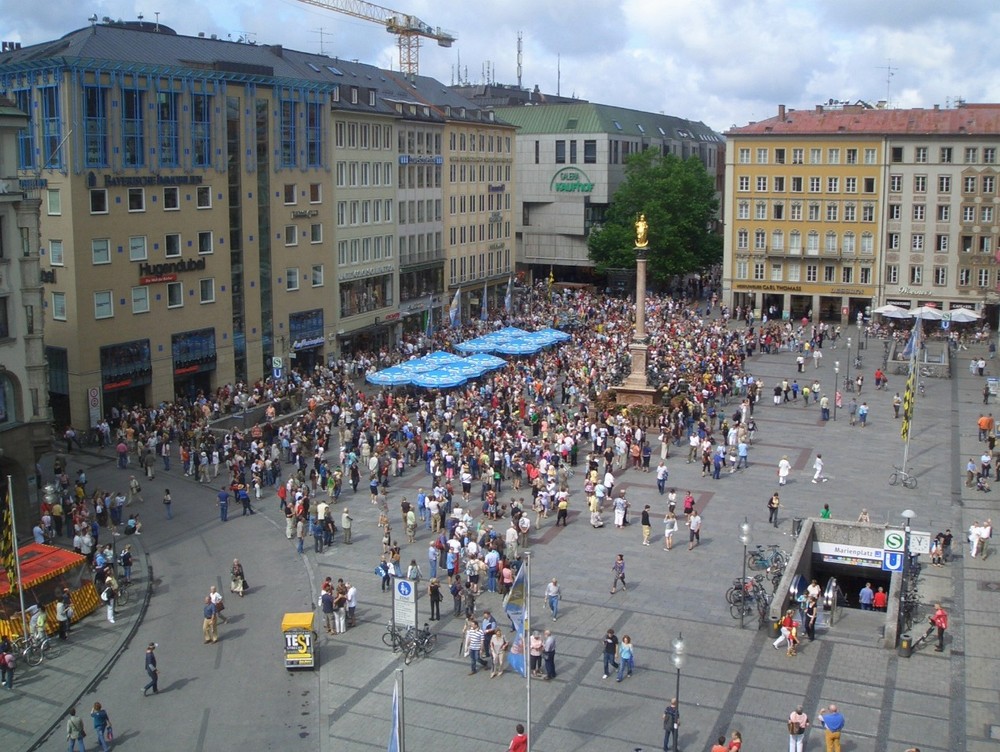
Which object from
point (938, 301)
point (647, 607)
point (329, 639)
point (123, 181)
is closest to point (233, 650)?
point (329, 639)

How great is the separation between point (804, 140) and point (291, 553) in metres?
68.5

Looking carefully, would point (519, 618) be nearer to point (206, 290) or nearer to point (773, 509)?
point (773, 509)

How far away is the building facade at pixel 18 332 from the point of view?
39.7 m

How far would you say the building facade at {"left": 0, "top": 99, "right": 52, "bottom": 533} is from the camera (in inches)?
1563

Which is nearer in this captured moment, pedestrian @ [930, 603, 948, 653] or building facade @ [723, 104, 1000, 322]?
pedestrian @ [930, 603, 948, 653]

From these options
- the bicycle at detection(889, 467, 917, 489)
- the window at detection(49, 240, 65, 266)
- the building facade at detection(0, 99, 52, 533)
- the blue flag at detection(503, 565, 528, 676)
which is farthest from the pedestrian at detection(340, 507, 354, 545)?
the window at detection(49, 240, 65, 266)

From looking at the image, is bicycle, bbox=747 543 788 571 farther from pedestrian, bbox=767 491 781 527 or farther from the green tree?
the green tree

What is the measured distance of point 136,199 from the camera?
2274 inches

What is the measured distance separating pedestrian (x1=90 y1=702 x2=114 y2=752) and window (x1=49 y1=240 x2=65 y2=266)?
34471 millimetres

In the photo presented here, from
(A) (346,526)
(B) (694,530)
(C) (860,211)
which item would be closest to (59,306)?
(A) (346,526)

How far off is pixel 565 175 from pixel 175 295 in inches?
2239

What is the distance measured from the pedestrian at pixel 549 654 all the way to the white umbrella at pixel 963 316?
2434 inches

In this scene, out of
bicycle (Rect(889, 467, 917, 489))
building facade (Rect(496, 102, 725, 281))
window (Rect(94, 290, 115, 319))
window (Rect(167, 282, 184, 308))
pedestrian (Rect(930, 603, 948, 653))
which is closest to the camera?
pedestrian (Rect(930, 603, 948, 653))

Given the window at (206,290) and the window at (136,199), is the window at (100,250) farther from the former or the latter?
the window at (206,290)
